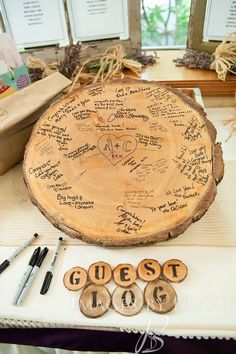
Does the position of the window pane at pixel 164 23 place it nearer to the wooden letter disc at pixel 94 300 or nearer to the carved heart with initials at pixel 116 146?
the carved heart with initials at pixel 116 146

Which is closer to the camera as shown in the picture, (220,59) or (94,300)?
(94,300)

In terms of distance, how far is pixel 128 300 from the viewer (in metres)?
0.44

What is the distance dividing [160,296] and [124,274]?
63 millimetres

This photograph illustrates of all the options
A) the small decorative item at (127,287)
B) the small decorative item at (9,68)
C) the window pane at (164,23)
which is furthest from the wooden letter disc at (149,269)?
the window pane at (164,23)

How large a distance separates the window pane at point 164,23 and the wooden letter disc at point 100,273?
807 mm

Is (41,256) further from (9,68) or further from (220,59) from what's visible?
(220,59)

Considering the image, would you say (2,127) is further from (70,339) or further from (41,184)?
(70,339)

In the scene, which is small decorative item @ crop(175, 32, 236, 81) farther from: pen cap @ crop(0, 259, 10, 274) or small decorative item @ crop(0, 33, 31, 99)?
pen cap @ crop(0, 259, 10, 274)

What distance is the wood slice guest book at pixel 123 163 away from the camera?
1.56ft

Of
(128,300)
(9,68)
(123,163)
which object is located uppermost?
(9,68)

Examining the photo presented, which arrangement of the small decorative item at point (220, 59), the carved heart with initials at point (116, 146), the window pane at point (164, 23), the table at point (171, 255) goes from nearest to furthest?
the table at point (171, 255), the carved heart with initials at point (116, 146), the small decorative item at point (220, 59), the window pane at point (164, 23)

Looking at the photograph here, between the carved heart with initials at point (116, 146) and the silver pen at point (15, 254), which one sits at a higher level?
the carved heart with initials at point (116, 146)

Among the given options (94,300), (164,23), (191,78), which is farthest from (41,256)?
(164,23)

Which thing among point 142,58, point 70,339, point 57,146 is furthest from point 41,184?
point 142,58
